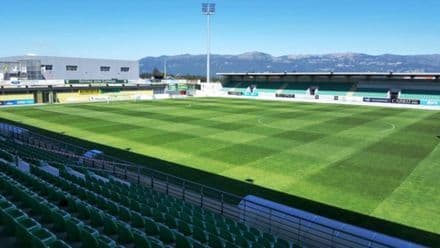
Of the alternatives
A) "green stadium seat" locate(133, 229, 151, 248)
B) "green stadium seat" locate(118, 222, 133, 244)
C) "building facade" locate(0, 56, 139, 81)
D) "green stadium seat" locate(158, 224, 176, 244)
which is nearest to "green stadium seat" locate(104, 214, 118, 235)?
"green stadium seat" locate(118, 222, 133, 244)

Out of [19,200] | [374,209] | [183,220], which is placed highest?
[19,200]

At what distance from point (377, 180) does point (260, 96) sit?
169 ft

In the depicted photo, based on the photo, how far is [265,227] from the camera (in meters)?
10.9

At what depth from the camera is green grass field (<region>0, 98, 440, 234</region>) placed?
49.5ft

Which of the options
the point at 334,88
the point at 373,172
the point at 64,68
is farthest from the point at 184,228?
the point at 64,68

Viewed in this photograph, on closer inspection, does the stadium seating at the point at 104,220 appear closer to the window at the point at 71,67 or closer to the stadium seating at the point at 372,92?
the stadium seating at the point at 372,92

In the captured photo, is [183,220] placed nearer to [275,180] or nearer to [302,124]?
[275,180]

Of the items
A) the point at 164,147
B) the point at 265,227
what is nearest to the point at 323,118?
the point at 164,147

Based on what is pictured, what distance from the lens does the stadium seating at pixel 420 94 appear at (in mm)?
53347

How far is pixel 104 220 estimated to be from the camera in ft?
25.4

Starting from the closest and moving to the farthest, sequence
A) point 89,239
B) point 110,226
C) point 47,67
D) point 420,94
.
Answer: point 89,239 → point 110,226 → point 420,94 → point 47,67

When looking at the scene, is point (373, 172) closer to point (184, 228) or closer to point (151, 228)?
point (184, 228)

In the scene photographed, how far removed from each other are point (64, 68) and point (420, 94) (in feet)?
204

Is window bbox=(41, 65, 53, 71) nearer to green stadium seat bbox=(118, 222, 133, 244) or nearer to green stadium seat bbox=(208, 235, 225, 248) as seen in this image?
green stadium seat bbox=(118, 222, 133, 244)
